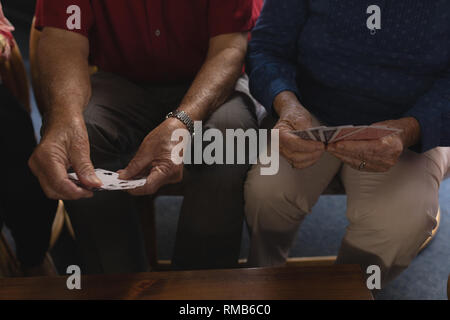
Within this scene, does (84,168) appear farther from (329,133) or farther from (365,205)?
(365,205)

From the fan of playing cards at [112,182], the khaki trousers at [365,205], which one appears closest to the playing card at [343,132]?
the khaki trousers at [365,205]

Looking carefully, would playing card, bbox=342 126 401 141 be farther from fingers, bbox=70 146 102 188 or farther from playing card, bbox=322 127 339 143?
fingers, bbox=70 146 102 188

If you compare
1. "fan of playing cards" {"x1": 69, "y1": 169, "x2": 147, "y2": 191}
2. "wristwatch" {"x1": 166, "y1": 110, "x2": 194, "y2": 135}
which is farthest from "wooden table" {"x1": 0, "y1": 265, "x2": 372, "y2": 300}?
"wristwatch" {"x1": 166, "y1": 110, "x2": 194, "y2": 135}

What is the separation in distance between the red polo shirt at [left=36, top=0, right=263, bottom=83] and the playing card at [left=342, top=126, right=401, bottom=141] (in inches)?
19.1

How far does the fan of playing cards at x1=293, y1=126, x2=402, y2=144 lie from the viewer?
0.76 m

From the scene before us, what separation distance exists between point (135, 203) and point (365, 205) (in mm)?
632

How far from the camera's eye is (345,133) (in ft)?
2.63

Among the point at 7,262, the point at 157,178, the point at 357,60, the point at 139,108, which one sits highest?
the point at 357,60

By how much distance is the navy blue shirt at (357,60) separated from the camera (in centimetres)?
90

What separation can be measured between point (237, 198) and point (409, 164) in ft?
1.42

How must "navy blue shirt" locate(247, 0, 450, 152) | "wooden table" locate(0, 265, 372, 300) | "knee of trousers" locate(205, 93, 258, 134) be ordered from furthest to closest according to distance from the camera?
"knee of trousers" locate(205, 93, 258, 134)
"navy blue shirt" locate(247, 0, 450, 152)
"wooden table" locate(0, 265, 372, 300)

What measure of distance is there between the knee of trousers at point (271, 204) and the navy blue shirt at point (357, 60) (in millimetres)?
216

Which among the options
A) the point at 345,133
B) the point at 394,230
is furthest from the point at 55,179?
the point at 394,230
